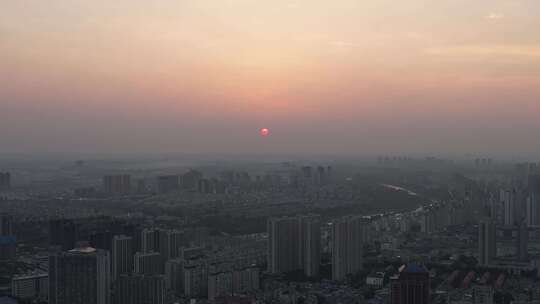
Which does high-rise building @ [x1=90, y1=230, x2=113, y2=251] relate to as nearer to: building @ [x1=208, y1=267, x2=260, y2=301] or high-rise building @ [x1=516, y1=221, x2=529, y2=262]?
building @ [x1=208, y1=267, x2=260, y2=301]

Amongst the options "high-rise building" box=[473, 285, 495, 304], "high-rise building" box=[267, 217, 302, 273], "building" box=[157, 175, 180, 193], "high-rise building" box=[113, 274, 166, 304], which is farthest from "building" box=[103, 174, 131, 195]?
"high-rise building" box=[473, 285, 495, 304]

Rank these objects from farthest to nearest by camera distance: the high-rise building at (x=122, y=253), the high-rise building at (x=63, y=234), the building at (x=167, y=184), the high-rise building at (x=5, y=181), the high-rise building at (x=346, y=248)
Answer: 1. the building at (x=167, y=184)
2. the high-rise building at (x=5, y=181)
3. the high-rise building at (x=63, y=234)
4. the high-rise building at (x=346, y=248)
5. the high-rise building at (x=122, y=253)

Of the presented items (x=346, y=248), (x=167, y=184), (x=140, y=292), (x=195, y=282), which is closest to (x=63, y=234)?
(x=195, y=282)

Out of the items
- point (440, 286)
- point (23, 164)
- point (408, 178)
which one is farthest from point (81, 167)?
point (440, 286)

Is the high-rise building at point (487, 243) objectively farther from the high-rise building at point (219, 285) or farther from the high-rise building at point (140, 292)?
the high-rise building at point (140, 292)

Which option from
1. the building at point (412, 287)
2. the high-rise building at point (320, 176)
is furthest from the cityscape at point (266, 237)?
the high-rise building at point (320, 176)

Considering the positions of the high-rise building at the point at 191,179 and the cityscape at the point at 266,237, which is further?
the high-rise building at the point at 191,179

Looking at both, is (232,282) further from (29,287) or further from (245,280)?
(29,287)

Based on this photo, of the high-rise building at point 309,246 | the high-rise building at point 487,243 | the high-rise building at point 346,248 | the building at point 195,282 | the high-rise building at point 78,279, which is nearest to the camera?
the high-rise building at point 78,279
